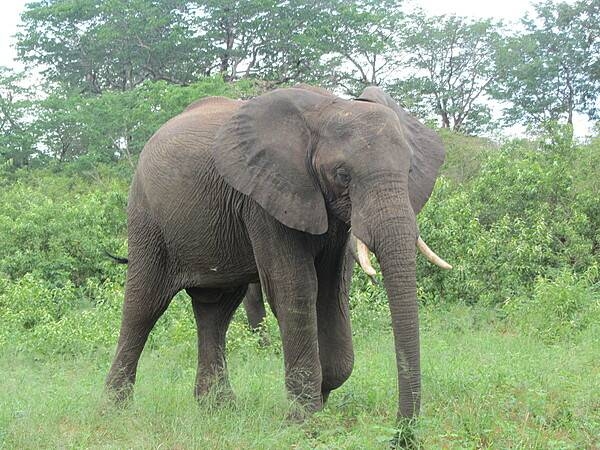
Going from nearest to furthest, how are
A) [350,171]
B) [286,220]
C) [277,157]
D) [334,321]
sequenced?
[350,171] < [286,220] < [277,157] < [334,321]

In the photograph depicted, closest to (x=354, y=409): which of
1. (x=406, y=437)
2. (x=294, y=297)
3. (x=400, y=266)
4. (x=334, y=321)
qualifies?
(x=334, y=321)

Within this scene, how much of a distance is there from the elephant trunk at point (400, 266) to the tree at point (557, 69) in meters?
22.8

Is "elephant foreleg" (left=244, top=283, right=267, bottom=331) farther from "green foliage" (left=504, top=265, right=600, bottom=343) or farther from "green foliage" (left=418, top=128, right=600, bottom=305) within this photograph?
"green foliage" (left=504, top=265, right=600, bottom=343)

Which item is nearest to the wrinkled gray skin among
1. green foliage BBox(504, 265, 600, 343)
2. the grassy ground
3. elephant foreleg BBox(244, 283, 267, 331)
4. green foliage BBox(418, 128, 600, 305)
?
the grassy ground

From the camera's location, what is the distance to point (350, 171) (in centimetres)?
415

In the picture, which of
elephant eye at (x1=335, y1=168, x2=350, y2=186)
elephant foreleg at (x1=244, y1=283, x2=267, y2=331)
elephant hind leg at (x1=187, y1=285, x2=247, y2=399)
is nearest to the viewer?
elephant eye at (x1=335, y1=168, x2=350, y2=186)

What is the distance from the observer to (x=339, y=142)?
13.9 ft

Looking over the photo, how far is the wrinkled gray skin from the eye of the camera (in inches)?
157

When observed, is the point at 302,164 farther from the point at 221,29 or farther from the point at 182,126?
the point at 221,29

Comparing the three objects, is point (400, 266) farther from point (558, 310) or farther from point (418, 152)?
point (558, 310)

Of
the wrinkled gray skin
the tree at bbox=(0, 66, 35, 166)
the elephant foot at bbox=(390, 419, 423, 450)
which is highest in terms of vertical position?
the wrinkled gray skin

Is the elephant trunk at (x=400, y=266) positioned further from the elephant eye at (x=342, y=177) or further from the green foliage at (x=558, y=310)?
the green foliage at (x=558, y=310)

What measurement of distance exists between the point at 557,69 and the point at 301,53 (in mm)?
7824

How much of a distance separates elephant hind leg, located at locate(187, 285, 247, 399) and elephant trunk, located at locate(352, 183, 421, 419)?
1.98 metres
